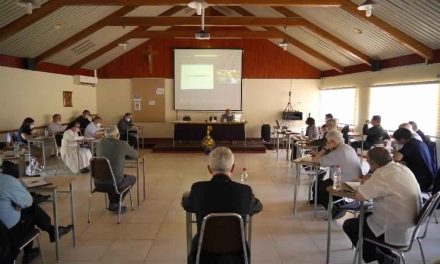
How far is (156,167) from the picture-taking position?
7.63m

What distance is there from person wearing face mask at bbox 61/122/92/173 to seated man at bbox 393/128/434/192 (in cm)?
540

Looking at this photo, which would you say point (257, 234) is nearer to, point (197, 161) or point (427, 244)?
point (427, 244)

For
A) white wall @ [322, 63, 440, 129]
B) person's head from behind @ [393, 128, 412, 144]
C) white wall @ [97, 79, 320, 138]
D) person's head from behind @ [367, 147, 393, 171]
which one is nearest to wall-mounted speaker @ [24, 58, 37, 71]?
white wall @ [97, 79, 320, 138]

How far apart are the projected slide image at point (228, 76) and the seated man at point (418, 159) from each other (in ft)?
Result: 26.6

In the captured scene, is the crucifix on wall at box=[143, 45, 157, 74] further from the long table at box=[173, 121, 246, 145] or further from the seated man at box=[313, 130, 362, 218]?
the seated man at box=[313, 130, 362, 218]

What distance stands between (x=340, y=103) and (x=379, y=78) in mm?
2383

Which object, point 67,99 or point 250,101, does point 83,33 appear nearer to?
point 67,99

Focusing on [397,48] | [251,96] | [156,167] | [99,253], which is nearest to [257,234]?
[99,253]

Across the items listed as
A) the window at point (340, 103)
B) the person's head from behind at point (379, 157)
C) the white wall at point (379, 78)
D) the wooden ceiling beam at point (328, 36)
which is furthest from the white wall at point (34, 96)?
the white wall at point (379, 78)

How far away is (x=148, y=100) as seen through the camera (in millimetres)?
12070

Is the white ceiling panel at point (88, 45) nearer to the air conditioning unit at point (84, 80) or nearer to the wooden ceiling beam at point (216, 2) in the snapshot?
the air conditioning unit at point (84, 80)

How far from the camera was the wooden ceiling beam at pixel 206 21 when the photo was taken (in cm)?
815

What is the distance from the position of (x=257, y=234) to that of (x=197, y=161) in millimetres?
4710

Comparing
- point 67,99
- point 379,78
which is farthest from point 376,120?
point 67,99
